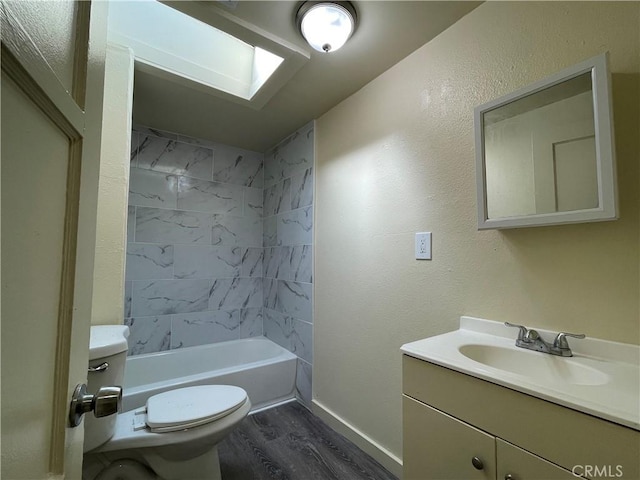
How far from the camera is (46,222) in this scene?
39cm

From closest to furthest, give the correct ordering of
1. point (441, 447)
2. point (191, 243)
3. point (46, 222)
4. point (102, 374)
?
1. point (46, 222)
2. point (441, 447)
3. point (102, 374)
4. point (191, 243)

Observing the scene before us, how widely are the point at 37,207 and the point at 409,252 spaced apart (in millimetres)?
1388

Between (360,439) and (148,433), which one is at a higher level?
(148,433)

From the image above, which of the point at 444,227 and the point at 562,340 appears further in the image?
the point at 444,227

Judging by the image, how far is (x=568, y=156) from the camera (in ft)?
3.08

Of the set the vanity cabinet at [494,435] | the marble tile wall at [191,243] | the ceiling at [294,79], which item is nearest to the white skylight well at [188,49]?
the ceiling at [294,79]

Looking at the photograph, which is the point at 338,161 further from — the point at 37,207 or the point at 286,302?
the point at 37,207

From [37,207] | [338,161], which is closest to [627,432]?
[37,207]

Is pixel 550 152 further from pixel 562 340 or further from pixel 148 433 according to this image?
pixel 148 433

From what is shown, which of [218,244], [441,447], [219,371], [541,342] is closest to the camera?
[441,447]

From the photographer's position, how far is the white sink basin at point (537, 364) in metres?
0.84

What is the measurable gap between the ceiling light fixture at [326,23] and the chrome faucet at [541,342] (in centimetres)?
143

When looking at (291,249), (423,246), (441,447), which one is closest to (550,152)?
(423,246)

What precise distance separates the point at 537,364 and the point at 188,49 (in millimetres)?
2343
